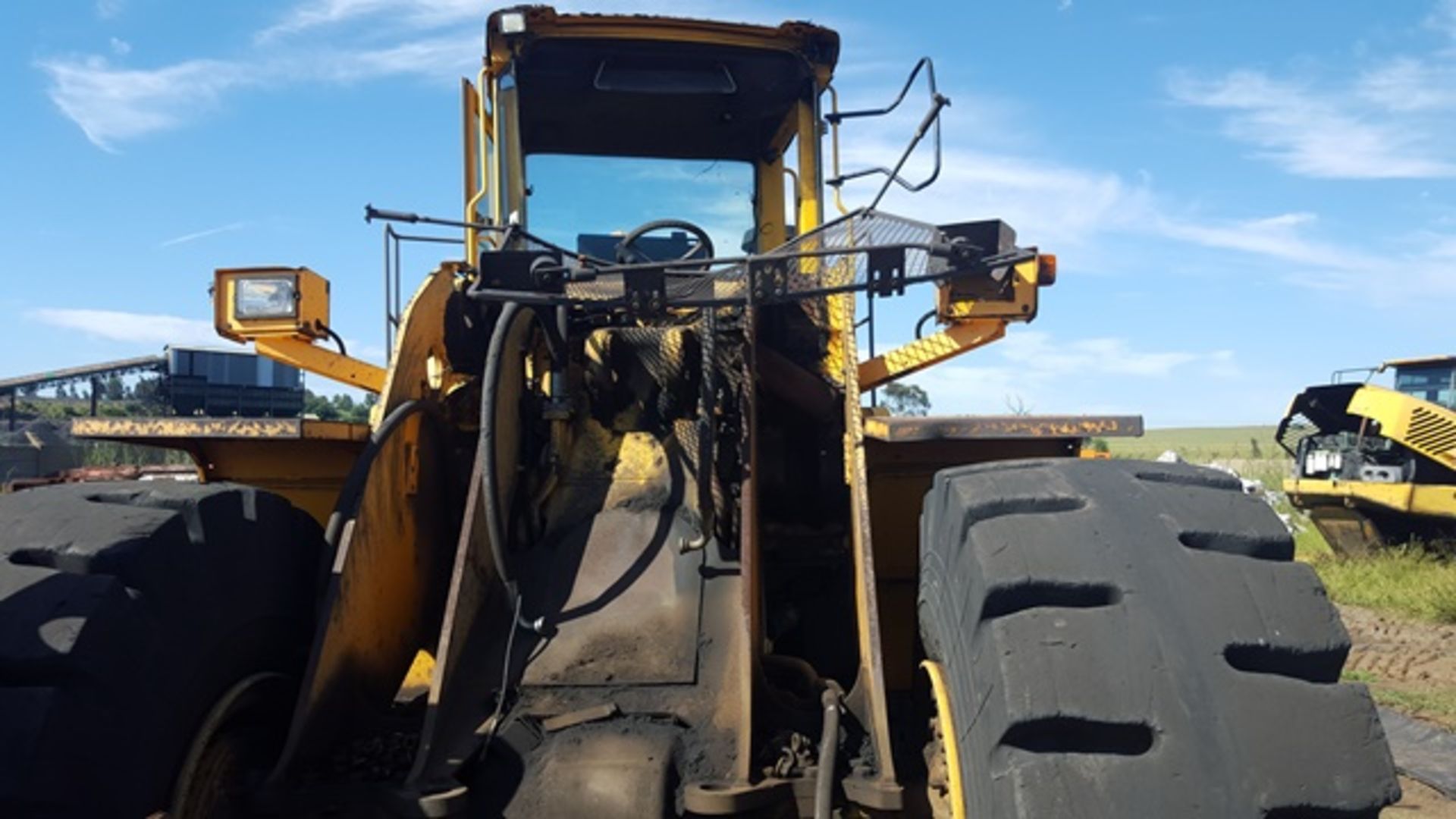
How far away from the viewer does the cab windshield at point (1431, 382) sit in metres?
18.0

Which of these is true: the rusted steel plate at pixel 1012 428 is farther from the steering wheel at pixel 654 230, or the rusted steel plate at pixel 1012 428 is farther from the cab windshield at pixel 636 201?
the cab windshield at pixel 636 201

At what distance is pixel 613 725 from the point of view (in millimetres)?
3064

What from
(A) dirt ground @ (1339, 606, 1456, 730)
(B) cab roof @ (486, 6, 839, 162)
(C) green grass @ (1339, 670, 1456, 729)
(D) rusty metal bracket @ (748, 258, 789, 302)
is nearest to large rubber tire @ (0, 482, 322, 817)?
(D) rusty metal bracket @ (748, 258, 789, 302)

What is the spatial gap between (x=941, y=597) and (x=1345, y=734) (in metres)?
0.89

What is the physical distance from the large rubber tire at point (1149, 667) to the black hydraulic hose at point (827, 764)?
459 millimetres

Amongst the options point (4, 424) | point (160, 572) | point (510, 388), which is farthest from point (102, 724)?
point (4, 424)

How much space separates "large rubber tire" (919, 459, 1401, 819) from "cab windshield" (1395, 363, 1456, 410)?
1817 cm

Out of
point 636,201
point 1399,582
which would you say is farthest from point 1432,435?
point 636,201

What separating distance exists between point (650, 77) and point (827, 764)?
2.97 m

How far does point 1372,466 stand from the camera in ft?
50.8

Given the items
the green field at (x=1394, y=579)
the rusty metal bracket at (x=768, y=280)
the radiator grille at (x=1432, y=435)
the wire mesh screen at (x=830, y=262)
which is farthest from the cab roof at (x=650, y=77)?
the radiator grille at (x=1432, y=435)

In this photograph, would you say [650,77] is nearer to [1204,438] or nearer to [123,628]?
[123,628]

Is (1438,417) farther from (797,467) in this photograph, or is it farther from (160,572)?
(160,572)

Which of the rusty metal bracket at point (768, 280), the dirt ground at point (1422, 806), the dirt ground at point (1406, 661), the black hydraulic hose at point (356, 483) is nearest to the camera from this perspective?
the rusty metal bracket at point (768, 280)
